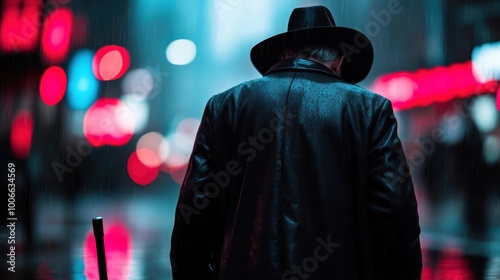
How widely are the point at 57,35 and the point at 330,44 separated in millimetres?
24559

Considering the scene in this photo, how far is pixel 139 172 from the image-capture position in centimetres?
4666

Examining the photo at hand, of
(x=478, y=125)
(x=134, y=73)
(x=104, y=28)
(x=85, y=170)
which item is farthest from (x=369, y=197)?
(x=134, y=73)

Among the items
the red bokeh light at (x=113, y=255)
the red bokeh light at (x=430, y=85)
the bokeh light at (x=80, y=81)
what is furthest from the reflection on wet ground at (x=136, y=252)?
the bokeh light at (x=80, y=81)

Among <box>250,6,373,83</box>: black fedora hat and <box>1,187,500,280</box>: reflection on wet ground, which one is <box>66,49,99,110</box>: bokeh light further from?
<box>250,6,373,83</box>: black fedora hat

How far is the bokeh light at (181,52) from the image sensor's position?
3775 cm

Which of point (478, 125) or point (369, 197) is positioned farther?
point (478, 125)

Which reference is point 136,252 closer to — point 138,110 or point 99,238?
point 99,238

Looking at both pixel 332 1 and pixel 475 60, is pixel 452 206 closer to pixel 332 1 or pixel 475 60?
pixel 475 60

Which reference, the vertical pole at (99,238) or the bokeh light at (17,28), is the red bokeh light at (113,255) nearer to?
the vertical pole at (99,238)

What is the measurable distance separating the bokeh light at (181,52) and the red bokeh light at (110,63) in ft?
8.41

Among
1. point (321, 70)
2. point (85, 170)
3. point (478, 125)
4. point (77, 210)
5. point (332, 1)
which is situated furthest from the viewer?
point (85, 170)

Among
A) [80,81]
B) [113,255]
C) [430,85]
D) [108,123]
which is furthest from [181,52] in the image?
[113,255]

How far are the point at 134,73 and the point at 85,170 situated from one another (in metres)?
9.25

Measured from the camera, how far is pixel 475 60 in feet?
74.8
